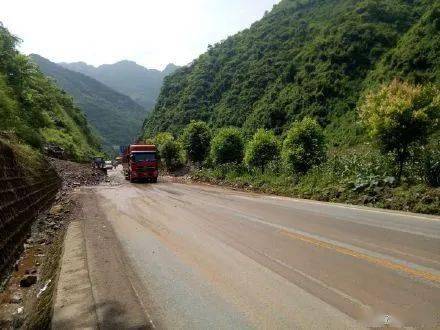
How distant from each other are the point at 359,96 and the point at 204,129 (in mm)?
35064

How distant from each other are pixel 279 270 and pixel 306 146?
19.0 metres

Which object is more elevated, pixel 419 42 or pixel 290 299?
pixel 419 42

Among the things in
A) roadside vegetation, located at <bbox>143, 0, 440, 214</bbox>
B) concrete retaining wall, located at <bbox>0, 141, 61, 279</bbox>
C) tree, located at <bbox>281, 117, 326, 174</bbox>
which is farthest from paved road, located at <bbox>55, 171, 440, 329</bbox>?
tree, located at <bbox>281, 117, 326, 174</bbox>

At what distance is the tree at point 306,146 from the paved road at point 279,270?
12.4m

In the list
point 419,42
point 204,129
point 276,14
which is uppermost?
point 276,14

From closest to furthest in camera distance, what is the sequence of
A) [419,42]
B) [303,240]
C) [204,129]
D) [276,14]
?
[303,240] → [204,129] → [419,42] → [276,14]

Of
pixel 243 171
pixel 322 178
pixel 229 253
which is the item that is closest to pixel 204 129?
pixel 243 171

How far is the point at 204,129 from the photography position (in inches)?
1861

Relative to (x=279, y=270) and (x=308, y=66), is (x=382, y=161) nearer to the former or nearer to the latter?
(x=279, y=270)

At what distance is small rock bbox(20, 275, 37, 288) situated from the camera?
315 inches

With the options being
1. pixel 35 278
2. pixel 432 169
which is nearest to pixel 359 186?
pixel 432 169

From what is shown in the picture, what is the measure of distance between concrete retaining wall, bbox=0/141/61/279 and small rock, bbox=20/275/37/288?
63cm

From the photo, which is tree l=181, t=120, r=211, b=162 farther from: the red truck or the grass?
the grass

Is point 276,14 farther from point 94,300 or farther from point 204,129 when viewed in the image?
point 94,300
